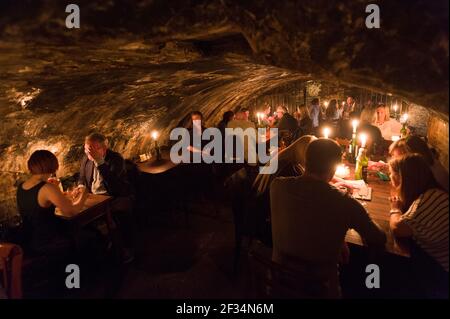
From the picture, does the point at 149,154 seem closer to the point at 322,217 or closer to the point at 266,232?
the point at 266,232

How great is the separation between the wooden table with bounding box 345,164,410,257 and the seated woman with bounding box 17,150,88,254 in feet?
9.86

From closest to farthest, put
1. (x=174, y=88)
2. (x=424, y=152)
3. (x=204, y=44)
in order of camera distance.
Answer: (x=424, y=152)
(x=204, y=44)
(x=174, y=88)

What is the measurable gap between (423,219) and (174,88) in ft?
14.1

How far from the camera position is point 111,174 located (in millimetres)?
4203

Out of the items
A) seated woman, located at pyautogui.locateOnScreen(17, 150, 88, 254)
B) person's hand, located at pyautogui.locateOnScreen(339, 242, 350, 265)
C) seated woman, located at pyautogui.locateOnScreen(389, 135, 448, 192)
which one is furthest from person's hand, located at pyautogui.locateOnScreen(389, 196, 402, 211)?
seated woman, located at pyautogui.locateOnScreen(17, 150, 88, 254)

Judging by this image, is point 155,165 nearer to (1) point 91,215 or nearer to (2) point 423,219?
(1) point 91,215

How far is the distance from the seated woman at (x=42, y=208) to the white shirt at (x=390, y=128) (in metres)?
6.08

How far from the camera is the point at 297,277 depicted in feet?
6.07

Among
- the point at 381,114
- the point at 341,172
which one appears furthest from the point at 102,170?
the point at 381,114

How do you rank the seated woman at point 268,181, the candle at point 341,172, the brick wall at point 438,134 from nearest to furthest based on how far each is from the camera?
the brick wall at point 438,134 < the seated woman at point 268,181 < the candle at point 341,172

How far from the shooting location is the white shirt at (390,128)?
6.20m

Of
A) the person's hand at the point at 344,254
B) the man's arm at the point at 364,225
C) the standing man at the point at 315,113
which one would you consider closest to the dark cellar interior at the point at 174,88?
the person's hand at the point at 344,254

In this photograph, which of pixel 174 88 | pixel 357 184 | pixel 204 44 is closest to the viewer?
pixel 204 44

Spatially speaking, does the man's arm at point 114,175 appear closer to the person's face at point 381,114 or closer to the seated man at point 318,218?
the seated man at point 318,218
